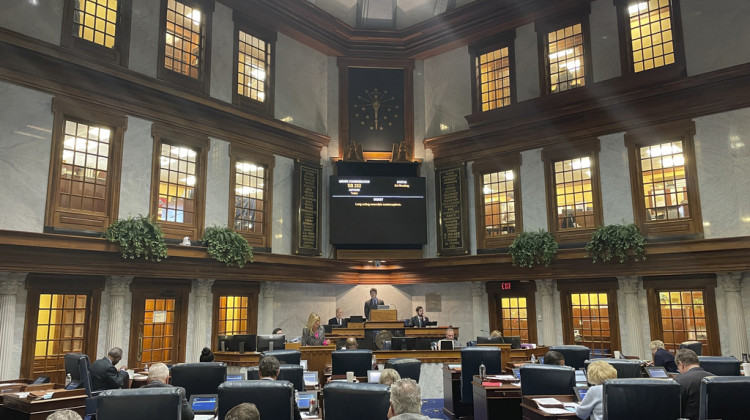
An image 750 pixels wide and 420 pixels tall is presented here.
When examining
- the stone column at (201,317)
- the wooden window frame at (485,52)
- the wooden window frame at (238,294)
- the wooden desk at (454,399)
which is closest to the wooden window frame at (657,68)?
the wooden window frame at (485,52)

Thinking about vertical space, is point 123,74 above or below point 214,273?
above

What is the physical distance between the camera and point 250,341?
36.8 feet

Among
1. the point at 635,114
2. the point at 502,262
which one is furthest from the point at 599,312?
the point at 635,114

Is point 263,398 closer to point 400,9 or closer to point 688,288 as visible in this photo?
point 688,288

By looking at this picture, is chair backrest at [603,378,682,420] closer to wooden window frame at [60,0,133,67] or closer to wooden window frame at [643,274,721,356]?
wooden window frame at [643,274,721,356]

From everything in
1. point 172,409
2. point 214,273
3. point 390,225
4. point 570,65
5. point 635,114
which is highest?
point 570,65

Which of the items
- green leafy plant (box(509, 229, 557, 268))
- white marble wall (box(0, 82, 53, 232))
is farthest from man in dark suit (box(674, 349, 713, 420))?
white marble wall (box(0, 82, 53, 232))

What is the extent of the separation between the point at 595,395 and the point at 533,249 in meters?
9.11

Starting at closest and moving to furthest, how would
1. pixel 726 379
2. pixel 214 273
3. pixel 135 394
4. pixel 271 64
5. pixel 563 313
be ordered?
pixel 135 394 → pixel 726 379 → pixel 214 273 → pixel 563 313 → pixel 271 64

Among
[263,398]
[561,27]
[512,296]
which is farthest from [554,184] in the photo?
[263,398]

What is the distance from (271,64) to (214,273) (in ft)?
21.2

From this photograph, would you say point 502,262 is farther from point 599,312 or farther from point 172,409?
point 172,409

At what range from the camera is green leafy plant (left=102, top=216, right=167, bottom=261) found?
11398mm

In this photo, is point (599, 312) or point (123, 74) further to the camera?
point (599, 312)
